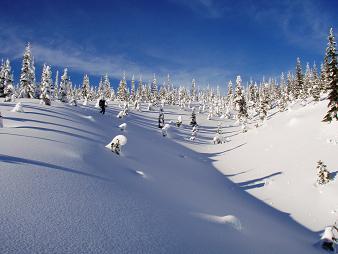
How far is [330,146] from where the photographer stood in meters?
38.6

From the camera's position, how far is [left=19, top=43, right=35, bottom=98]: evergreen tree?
221 feet

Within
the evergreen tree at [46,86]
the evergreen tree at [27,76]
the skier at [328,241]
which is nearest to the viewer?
the skier at [328,241]

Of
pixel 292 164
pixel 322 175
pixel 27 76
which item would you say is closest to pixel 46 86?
pixel 27 76

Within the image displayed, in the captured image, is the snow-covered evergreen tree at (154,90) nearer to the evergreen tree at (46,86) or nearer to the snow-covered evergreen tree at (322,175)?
the evergreen tree at (46,86)

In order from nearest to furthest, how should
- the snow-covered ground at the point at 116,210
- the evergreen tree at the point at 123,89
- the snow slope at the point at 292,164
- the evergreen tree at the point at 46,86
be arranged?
the snow-covered ground at the point at 116,210 < the snow slope at the point at 292,164 < the evergreen tree at the point at 46,86 < the evergreen tree at the point at 123,89

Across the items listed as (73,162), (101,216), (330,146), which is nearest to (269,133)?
(330,146)

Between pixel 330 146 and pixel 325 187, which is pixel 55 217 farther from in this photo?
pixel 330 146

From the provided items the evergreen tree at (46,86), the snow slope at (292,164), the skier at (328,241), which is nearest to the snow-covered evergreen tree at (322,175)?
the snow slope at (292,164)

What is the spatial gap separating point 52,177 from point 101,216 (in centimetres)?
307

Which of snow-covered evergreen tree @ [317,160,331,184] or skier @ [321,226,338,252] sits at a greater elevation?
snow-covered evergreen tree @ [317,160,331,184]

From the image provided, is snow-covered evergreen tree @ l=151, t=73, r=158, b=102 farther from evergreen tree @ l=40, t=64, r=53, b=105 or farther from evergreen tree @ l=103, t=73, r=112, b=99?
evergreen tree @ l=40, t=64, r=53, b=105

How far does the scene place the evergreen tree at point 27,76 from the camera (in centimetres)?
6738

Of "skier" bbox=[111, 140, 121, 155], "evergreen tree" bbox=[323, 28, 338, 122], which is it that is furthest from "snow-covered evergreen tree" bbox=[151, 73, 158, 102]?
"skier" bbox=[111, 140, 121, 155]

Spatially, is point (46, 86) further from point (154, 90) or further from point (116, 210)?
point (154, 90)
